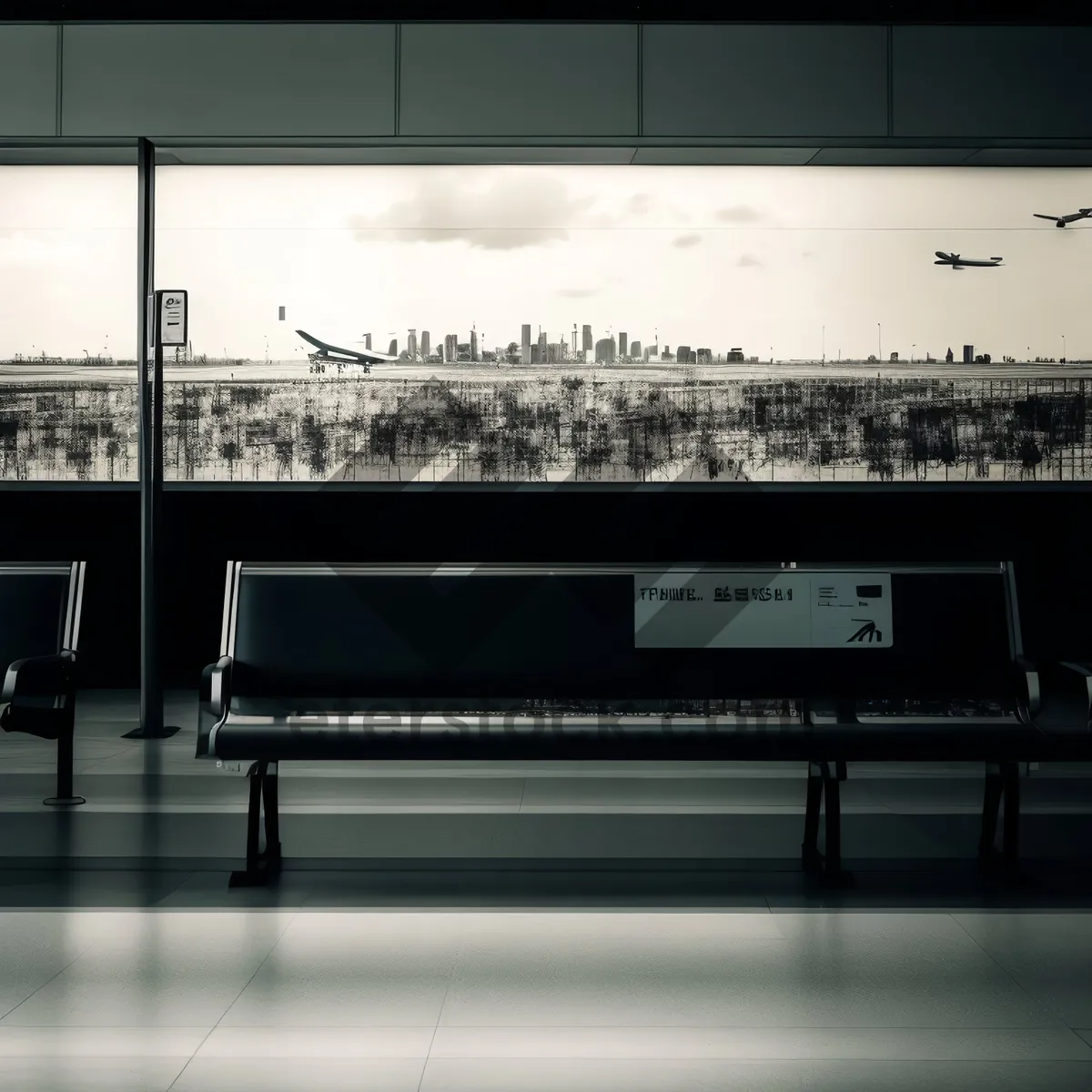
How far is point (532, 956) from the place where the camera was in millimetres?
3064

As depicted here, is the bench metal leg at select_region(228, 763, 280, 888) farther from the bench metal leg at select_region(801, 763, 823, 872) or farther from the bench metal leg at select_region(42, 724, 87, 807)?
the bench metal leg at select_region(801, 763, 823, 872)

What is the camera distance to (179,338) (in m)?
6.46

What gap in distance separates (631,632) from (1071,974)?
1734mm

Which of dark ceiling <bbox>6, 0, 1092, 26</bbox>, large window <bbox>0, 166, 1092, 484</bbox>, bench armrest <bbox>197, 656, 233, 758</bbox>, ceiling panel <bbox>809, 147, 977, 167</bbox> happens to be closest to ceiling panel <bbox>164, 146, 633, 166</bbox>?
large window <bbox>0, 166, 1092, 484</bbox>

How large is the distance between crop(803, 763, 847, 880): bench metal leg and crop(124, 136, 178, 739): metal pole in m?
3.83

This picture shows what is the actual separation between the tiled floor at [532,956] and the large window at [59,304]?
3364 mm

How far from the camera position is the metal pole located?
21.7 ft

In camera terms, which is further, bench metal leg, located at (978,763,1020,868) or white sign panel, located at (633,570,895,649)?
white sign panel, located at (633,570,895,649)

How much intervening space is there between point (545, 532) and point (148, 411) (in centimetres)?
238

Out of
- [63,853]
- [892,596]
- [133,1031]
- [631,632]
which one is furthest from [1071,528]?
[133,1031]

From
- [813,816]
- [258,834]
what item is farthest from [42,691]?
[813,816]

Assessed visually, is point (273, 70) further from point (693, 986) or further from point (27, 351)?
point (693, 986)

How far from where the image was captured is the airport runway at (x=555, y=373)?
748 centimetres

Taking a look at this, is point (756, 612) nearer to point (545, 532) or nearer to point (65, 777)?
point (65, 777)
